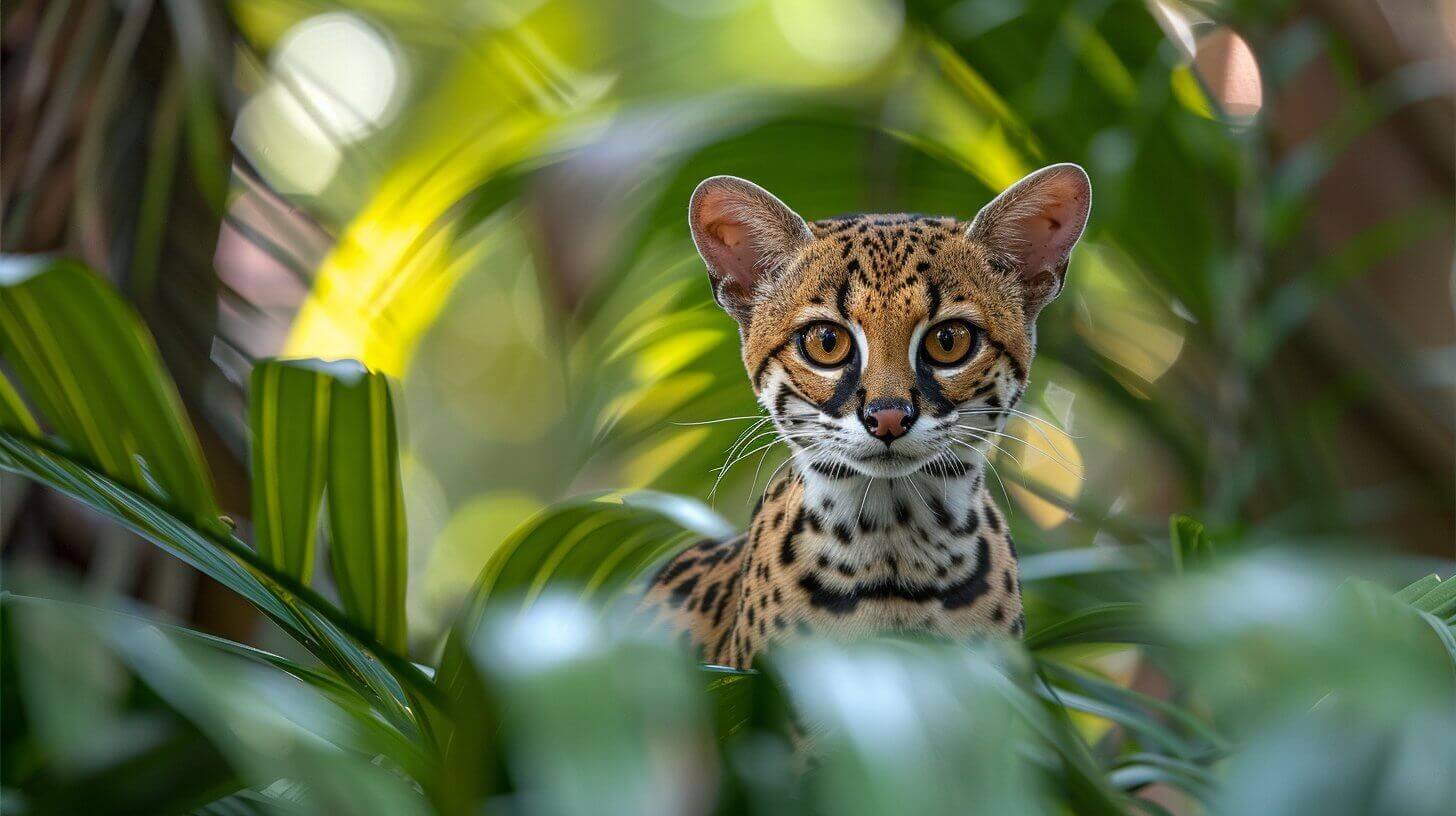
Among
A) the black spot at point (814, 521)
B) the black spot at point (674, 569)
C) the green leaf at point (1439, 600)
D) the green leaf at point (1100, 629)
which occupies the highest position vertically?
the black spot at point (814, 521)

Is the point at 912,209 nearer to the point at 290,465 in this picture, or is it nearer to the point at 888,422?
the point at 888,422

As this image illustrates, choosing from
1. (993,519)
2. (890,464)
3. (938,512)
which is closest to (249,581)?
(890,464)

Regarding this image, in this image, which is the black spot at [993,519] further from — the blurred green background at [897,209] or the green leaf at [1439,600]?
the green leaf at [1439,600]

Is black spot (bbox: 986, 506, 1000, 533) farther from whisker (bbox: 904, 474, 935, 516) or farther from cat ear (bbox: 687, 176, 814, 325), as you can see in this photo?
cat ear (bbox: 687, 176, 814, 325)

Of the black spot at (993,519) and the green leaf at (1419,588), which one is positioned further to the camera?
Answer: the black spot at (993,519)

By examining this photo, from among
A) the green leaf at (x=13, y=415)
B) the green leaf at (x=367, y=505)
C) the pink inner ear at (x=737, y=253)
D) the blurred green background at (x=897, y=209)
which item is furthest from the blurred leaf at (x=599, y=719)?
the blurred green background at (x=897, y=209)

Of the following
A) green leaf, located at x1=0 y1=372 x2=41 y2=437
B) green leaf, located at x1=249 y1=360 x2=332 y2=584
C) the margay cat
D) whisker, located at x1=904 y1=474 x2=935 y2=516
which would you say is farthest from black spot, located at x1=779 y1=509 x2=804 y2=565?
green leaf, located at x1=0 y1=372 x2=41 y2=437
